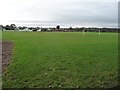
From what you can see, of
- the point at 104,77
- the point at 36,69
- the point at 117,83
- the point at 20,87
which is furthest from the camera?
the point at 36,69

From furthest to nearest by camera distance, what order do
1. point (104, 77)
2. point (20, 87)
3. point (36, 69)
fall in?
point (36, 69) < point (104, 77) < point (20, 87)

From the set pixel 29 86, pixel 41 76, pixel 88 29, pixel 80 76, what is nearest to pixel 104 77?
pixel 80 76

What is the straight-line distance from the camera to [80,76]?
9039mm

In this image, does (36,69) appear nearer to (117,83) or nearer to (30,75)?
(30,75)

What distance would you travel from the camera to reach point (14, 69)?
412 inches

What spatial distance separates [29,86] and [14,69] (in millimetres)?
3015

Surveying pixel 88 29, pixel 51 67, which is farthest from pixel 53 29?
pixel 51 67

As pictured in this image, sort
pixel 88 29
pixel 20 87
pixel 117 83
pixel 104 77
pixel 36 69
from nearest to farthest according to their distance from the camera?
pixel 20 87, pixel 117 83, pixel 104 77, pixel 36 69, pixel 88 29

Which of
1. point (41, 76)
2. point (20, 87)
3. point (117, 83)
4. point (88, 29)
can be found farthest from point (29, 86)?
point (88, 29)

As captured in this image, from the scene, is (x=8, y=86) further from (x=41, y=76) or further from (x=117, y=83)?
(x=117, y=83)

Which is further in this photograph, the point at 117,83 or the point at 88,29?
the point at 88,29

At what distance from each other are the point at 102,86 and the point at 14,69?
427 cm

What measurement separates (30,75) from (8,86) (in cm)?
162

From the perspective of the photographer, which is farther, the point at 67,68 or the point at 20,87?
the point at 67,68
